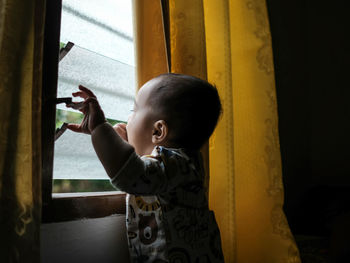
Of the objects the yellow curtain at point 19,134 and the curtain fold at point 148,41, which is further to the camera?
the curtain fold at point 148,41

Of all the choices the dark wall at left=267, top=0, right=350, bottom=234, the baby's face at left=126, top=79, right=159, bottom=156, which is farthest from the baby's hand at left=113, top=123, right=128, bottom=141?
the dark wall at left=267, top=0, right=350, bottom=234

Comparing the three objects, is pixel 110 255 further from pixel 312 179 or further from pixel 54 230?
pixel 312 179

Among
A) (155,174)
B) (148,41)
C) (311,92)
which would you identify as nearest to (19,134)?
(155,174)

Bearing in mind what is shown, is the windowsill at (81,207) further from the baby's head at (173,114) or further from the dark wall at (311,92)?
the dark wall at (311,92)

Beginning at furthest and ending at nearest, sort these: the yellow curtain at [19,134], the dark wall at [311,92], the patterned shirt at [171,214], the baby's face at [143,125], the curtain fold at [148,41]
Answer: the dark wall at [311,92] < the curtain fold at [148,41] < the baby's face at [143,125] < the patterned shirt at [171,214] < the yellow curtain at [19,134]

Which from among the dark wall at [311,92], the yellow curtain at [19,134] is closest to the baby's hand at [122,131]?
the yellow curtain at [19,134]

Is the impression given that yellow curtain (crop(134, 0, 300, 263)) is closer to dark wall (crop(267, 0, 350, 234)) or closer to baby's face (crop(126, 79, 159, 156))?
baby's face (crop(126, 79, 159, 156))

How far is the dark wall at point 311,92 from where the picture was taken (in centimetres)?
219

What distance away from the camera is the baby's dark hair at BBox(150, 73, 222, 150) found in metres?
0.69

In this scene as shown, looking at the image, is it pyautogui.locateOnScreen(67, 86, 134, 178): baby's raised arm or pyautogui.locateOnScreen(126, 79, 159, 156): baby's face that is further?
pyautogui.locateOnScreen(126, 79, 159, 156): baby's face

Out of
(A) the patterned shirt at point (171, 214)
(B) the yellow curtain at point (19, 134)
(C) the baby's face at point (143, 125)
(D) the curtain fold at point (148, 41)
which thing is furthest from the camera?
(D) the curtain fold at point (148, 41)

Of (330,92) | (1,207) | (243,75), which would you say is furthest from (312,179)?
(1,207)

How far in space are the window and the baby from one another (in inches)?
5.6

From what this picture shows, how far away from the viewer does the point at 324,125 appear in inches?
94.8
